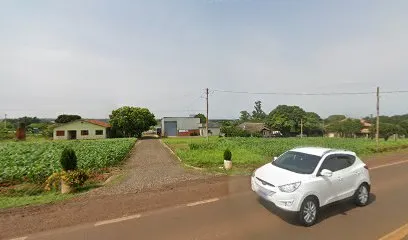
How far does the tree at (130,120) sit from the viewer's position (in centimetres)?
5806

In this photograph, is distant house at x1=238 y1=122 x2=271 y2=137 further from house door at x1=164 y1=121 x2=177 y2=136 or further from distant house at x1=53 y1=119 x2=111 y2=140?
distant house at x1=53 y1=119 x2=111 y2=140

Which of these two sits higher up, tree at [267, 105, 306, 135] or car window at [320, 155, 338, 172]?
tree at [267, 105, 306, 135]

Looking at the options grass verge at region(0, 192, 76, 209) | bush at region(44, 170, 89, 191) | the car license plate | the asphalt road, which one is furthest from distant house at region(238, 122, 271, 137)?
the car license plate

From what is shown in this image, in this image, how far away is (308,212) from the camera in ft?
23.0

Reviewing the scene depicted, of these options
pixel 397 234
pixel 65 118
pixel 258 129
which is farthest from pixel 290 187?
pixel 65 118

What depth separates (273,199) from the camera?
7039 mm

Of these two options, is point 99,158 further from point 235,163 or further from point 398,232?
point 398,232

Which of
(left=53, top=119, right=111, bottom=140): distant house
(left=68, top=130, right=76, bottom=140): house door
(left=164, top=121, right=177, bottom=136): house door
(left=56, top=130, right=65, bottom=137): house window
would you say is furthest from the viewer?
(left=164, top=121, right=177, bottom=136): house door

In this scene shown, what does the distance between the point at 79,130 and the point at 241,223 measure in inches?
2252

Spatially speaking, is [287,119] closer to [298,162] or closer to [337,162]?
[337,162]

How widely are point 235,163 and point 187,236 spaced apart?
37.9 ft

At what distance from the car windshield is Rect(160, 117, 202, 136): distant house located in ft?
210

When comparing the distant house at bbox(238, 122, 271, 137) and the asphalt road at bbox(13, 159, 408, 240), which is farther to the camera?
the distant house at bbox(238, 122, 271, 137)

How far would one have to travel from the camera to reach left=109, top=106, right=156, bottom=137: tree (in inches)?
2286
